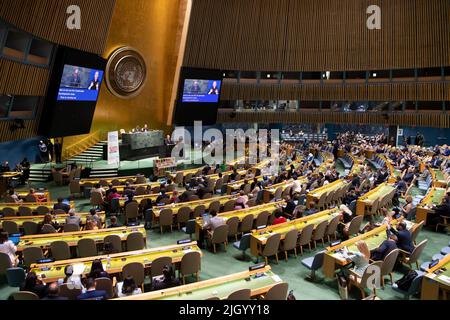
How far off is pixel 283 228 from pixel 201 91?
16551 millimetres

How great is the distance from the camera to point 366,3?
24.8 meters

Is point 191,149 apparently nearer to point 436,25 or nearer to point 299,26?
point 299,26

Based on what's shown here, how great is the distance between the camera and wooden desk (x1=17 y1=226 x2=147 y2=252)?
780cm

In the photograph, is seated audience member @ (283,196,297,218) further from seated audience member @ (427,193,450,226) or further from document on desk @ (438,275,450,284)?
document on desk @ (438,275,450,284)

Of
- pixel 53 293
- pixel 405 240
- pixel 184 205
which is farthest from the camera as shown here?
pixel 184 205

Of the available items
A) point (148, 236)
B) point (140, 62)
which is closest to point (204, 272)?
point (148, 236)

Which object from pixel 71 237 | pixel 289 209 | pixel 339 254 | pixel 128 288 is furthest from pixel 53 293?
pixel 289 209

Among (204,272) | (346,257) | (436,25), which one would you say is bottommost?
(204,272)

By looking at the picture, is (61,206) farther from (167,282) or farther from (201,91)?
(201,91)

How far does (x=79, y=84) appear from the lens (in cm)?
1616

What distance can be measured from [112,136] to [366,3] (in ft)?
65.2

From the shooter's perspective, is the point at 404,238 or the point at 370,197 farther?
the point at 370,197

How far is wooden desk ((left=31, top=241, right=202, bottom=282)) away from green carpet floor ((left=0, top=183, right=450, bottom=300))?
0.98 meters

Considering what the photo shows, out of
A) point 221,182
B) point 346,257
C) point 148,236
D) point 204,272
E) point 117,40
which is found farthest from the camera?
Answer: point 117,40
